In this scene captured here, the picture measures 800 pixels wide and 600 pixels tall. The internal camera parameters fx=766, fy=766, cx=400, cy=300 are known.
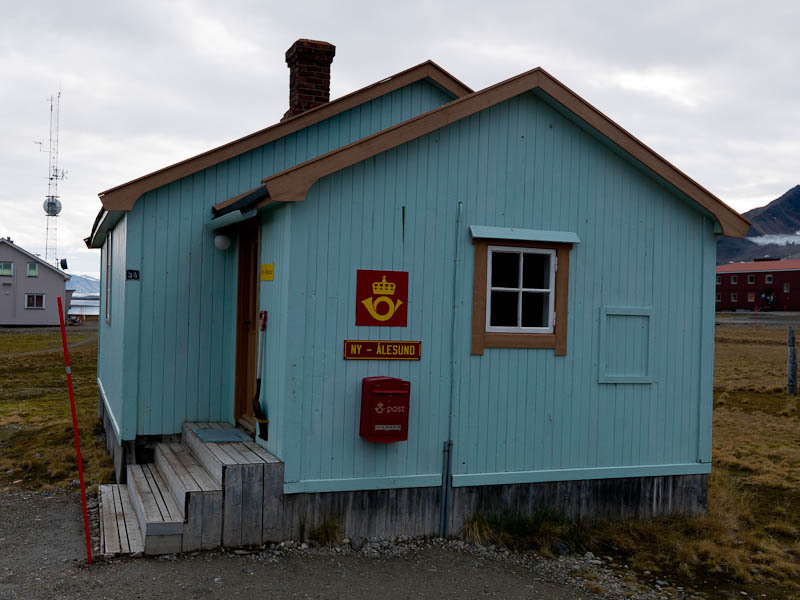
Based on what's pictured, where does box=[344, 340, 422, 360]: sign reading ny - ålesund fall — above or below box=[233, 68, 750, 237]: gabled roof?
below

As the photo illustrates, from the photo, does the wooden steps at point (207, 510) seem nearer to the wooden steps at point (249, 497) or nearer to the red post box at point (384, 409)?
the wooden steps at point (249, 497)

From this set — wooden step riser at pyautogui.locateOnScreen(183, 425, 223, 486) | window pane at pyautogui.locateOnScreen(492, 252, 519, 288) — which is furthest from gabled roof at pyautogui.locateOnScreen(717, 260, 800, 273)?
wooden step riser at pyautogui.locateOnScreen(183, 425, 223, 486)

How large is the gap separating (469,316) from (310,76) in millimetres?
4910

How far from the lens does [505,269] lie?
23.7ft

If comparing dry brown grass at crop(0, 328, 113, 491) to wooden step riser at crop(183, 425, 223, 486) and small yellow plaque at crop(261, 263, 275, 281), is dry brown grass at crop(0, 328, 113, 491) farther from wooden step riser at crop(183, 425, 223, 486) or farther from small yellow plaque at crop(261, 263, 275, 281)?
small yellow plaque at crop(261, 263, 275, 281)

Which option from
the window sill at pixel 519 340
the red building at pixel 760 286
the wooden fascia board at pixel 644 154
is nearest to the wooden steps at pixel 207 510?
the window sill at pixel 519 340

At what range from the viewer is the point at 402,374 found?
22.3 feet

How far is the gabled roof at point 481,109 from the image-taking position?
6262 mm

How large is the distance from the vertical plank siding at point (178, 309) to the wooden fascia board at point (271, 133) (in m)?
0.12

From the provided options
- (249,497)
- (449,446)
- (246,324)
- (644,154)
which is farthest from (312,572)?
(644,154)

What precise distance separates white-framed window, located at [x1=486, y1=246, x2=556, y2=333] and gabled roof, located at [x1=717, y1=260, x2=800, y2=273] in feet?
242

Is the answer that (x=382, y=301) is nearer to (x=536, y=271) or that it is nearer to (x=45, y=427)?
(x=536, y=271)

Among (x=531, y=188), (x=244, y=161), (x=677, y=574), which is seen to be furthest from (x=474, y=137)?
(x=677, y=574)

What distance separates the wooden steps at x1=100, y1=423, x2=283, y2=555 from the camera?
603 cm
